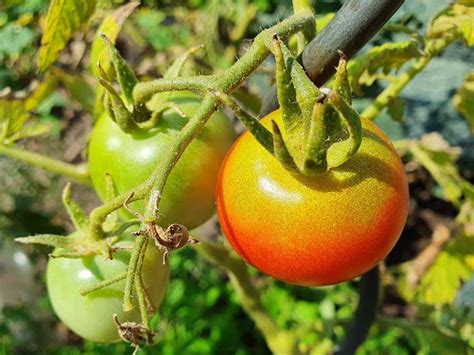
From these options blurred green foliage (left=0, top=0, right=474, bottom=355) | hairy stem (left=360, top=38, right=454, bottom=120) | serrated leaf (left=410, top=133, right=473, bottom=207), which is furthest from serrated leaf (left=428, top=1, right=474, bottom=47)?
blurred green foliage (left=0, top=0, right=474, bottom=355)

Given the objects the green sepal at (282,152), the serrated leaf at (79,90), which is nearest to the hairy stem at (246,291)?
the serrated leaf at (79,90)

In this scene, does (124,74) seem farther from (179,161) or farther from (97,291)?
(97,291)

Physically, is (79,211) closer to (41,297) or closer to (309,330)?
(309,330)

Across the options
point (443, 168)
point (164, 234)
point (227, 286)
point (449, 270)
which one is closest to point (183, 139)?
point (164, 234)

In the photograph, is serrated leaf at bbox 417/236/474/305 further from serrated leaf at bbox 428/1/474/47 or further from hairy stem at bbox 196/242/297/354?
serrated leaf at bbox 428/1/474/47

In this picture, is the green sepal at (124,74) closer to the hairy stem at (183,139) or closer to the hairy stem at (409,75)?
the hairy stem at (183,139)

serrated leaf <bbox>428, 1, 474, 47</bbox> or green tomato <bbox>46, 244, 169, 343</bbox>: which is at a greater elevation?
serrated leaf <bbox>428, 1, 474, 47</bbox>

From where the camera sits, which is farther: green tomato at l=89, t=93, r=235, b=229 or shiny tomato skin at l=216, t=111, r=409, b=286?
green tomato at l=89, t=93, r=235, b=229
